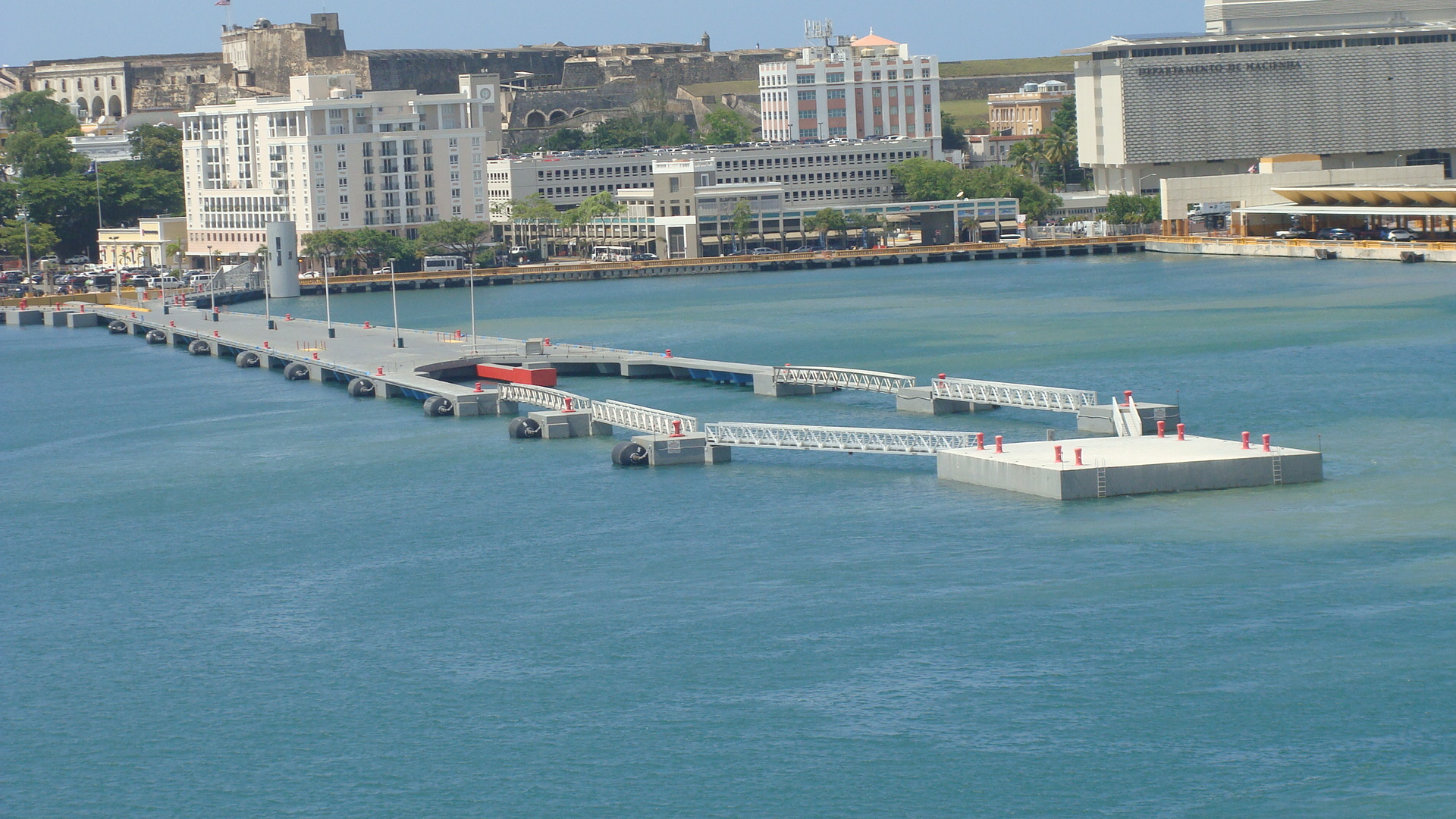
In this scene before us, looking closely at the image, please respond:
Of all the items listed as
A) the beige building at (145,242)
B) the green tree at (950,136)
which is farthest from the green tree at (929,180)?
the beige building at (145,242)

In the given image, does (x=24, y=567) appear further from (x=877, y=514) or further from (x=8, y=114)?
(x=8, y=114)

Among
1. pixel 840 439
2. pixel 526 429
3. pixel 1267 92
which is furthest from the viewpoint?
pixel 1267 92

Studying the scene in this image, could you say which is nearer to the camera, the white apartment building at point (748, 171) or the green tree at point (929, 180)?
the green tree at point (929, 180)

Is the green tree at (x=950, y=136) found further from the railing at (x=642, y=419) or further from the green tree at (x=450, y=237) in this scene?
the railing at (x=642, y=419)

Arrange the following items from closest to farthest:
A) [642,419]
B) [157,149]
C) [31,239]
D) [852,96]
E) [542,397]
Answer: [642,419] → [542,397] → [31,239] → [157,149] → [852,96]

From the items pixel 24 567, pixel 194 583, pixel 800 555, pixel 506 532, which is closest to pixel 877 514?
pixel 800 555

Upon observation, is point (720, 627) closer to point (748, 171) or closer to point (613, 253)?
point (613, 253)

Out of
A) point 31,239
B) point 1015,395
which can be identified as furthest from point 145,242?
point 1015,395

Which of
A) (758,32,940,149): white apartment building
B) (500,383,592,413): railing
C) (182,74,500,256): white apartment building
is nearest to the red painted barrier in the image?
(500,383,592,413): railing
